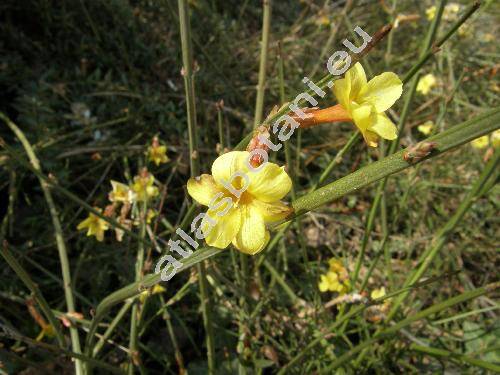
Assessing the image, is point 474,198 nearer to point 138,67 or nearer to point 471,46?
point 138,67

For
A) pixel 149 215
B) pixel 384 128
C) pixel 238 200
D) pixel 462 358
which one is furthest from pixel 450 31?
pixel 149 215

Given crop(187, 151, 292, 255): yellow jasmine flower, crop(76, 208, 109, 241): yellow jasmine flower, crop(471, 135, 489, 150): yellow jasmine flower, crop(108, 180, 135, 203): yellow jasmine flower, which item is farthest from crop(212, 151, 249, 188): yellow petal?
crop(471, 135, 489, 150): yellow jasmine flower

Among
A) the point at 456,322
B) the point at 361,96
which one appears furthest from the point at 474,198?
the point at 456,322

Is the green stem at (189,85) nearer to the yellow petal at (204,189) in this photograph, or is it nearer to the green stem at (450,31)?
the yellow petal at (204,189)

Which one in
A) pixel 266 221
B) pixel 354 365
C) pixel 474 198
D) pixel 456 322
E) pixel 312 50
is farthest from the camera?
pixel 312 50

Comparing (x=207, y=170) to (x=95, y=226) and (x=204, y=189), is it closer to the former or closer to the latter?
(x=95, y=226)

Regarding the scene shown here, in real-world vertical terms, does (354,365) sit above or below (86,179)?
below

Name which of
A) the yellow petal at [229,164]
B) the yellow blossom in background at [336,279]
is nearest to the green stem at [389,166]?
the yellow petal at [229,164]

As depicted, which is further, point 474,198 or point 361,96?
point 474,198
